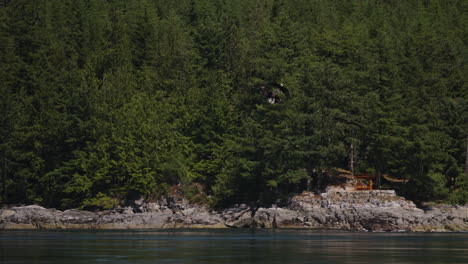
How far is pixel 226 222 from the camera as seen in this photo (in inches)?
2837

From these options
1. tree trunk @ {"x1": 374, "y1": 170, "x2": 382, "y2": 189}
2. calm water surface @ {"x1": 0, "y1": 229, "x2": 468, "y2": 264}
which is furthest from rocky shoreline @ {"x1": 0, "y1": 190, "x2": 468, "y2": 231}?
calm water surface @ {"x1": 0, "y1": 229, "x2": 468, "y2": 264}

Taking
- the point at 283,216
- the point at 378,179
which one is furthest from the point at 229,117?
the point at 283,216

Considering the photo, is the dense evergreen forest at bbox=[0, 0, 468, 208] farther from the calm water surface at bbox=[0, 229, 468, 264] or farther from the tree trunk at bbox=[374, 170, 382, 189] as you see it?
the calm water surface at bbox=[0, 229, 468, 264]

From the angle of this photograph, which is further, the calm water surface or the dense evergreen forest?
the dense evergreen forest

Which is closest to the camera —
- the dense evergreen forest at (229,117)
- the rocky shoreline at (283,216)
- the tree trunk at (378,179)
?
the rocky shoreline at (283,216)

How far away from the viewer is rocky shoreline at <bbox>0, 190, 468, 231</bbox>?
207 ft

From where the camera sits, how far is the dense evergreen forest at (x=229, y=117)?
73500 millimetres

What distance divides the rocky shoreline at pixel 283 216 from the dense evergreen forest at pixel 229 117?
2.66 meters

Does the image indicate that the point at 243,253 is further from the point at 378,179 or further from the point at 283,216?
the point at 378,179

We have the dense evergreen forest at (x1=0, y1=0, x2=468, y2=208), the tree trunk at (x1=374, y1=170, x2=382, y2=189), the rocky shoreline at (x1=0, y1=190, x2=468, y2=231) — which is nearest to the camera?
the rocky shoreline at (x1=0, y1=190, x2=468, y2=231)

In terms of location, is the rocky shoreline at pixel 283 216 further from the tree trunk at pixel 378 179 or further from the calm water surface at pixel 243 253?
the calm water surface at pixel 243 253

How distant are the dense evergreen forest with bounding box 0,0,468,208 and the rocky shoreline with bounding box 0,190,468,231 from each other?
2661mm

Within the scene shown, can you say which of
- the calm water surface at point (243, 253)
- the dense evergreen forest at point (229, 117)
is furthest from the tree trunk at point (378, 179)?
the calm water surface at point (243, 253)

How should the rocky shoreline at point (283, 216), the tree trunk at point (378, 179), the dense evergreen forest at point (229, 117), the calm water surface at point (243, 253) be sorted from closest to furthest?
the calm water surface at point (243, 253) → the rocky shoreline at point (283, 216) → the dense evergreen forest at point (229, 117) → the tree trunk at point (378, 179)
